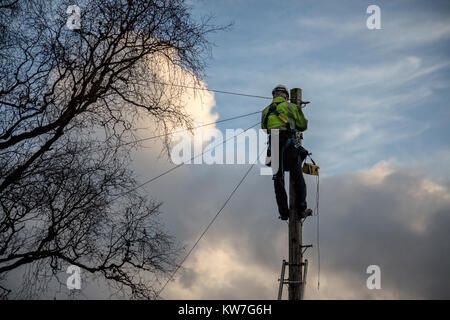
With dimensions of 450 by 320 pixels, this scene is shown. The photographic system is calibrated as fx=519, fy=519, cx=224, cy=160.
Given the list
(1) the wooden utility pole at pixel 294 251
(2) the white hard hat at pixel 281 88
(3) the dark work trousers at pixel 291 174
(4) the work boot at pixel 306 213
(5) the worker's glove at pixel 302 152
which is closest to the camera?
(1) the wooden utility pole at pixel 294 251

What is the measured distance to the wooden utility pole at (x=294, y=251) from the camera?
7.41 metres

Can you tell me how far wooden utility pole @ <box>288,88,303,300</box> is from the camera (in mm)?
7414

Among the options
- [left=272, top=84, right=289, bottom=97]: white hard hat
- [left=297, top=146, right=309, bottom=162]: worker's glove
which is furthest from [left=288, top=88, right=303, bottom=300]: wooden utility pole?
[left=272, top=84, right=289, bottom=97]: white hard hat

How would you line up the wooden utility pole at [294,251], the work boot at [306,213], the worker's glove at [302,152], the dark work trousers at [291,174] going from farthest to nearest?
the worker's glove at [302,152] → the dark work trousers at [291,174] → the work boot at [306,213] → the wooden utility pole at [294,251]

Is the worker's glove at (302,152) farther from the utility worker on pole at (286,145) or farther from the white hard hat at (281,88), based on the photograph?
the white hard hat at (281,88)

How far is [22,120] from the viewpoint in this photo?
7234 millimetres

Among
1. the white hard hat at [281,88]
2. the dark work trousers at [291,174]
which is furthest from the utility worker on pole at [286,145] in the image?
the white hard hat at [281,88]

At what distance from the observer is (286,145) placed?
312 inches

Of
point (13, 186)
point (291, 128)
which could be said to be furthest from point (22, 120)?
point (291, 128)

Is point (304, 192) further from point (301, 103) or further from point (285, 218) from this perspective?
point (301, 103)

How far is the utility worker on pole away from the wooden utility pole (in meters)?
0.08

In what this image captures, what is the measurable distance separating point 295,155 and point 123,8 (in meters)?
3.35

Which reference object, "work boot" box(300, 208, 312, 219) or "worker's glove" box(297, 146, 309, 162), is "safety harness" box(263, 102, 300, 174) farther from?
"work boot" box(300, 208, 312, 219)

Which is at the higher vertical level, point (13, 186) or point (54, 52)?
point (54, 52)
